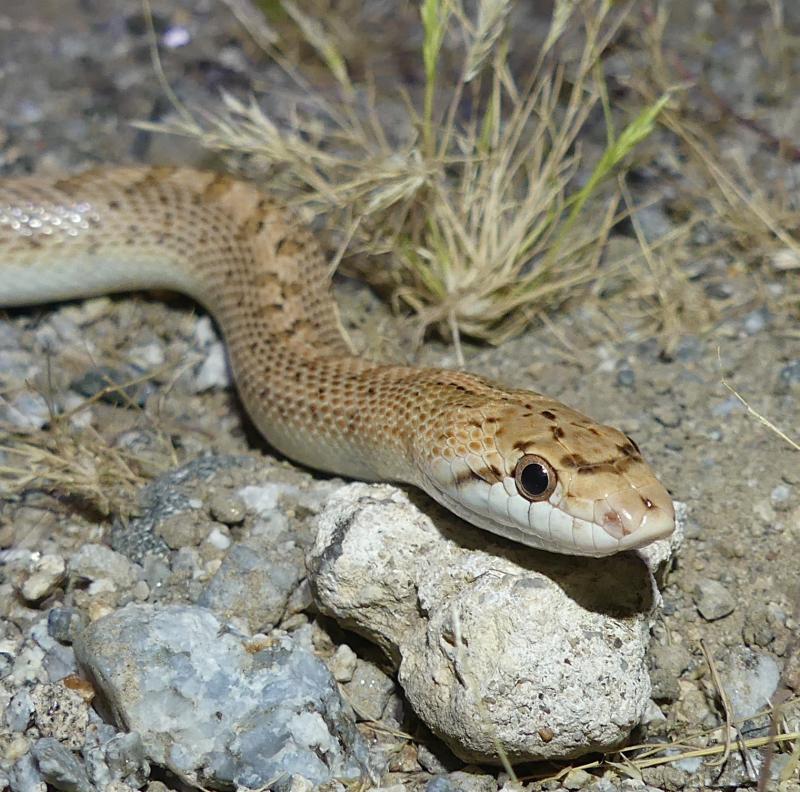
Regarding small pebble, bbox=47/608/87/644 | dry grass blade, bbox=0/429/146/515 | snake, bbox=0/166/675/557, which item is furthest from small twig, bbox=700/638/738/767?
dry grass blade, bbox=0/429/146/515

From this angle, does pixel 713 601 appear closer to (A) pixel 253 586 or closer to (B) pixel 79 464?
(A) pixel 253 586

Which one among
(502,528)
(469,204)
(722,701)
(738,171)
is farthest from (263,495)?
(738,171)

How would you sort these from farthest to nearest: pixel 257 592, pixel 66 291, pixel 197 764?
1. pixel 66 291
2. pixel 257 592
3. pixel 197 764

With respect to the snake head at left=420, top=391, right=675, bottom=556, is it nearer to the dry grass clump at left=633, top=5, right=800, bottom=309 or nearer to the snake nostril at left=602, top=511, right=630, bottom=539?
the snake nostril at left=602, top=511, right=630, bottom=539

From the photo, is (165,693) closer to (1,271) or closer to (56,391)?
(56,391)

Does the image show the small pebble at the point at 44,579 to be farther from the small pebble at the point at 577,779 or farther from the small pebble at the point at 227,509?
the small pebble at the point at 577,779

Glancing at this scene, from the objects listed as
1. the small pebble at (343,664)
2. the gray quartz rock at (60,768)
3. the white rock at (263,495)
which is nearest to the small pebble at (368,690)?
the small pebble at (343,664)

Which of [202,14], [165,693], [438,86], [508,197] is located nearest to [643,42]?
[438,86]
